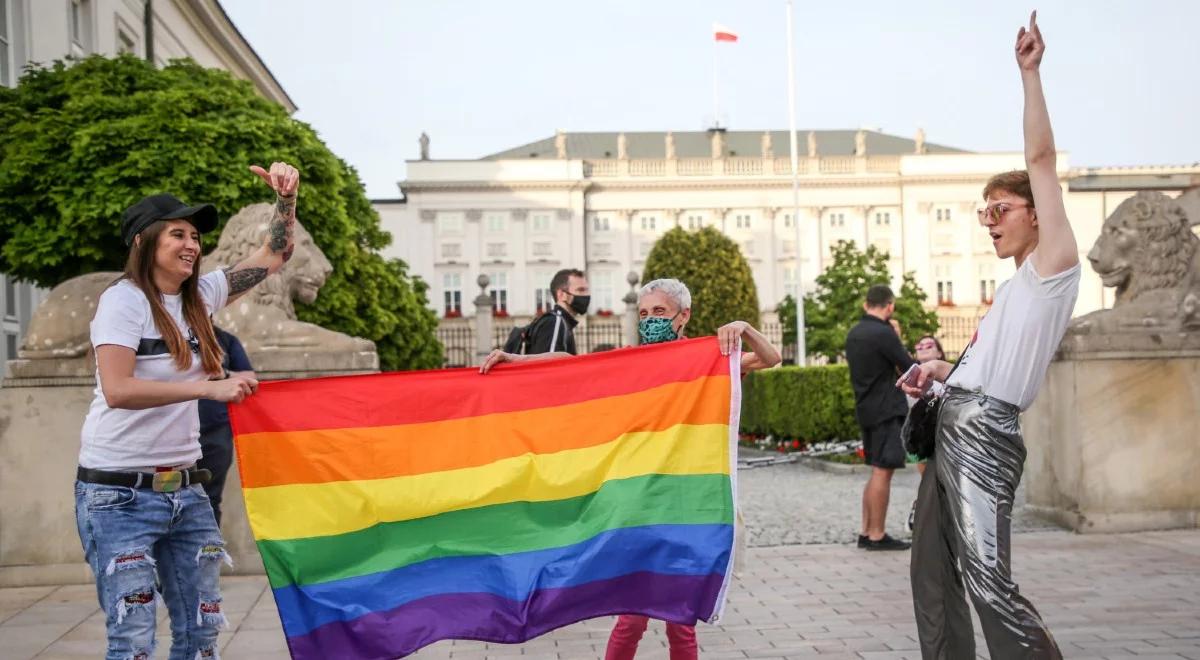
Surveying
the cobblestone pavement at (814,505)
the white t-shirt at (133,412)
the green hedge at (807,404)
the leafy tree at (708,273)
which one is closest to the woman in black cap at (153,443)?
the white t-shirt at (133,412)

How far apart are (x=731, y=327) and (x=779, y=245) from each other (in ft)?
261

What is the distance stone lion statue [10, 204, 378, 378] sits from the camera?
8570mm

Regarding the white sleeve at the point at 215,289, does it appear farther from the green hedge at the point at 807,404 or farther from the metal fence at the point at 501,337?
the metal fence at the point at 501,337

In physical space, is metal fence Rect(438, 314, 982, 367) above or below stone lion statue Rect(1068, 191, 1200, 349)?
below

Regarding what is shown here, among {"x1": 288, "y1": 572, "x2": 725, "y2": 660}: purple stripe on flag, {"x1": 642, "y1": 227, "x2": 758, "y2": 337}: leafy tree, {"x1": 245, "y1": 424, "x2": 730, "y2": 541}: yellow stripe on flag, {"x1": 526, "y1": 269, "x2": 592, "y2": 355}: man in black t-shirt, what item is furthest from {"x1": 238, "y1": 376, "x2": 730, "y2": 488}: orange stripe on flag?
{"x1": 642, "y1": 227, "x2": 758, "y2": 337}: leafy tree


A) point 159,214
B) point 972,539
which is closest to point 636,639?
point 972,539

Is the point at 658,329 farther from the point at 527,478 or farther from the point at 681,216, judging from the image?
the point at 681,216

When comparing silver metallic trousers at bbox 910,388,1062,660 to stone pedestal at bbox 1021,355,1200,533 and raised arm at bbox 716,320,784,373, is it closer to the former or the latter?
raised arm at bbox 716,320,784,373

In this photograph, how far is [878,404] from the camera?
31.3ft

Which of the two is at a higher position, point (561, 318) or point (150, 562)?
point (561, 318)

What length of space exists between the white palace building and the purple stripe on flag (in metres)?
76.8

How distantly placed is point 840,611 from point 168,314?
14.5 feet

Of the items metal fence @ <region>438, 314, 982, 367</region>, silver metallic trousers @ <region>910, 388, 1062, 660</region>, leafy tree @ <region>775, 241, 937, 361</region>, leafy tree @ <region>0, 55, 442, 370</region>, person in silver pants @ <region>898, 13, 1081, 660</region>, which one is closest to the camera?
person in silver pants @ <region>898, 13, 1081, 660</region>

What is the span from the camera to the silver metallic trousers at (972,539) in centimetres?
396
